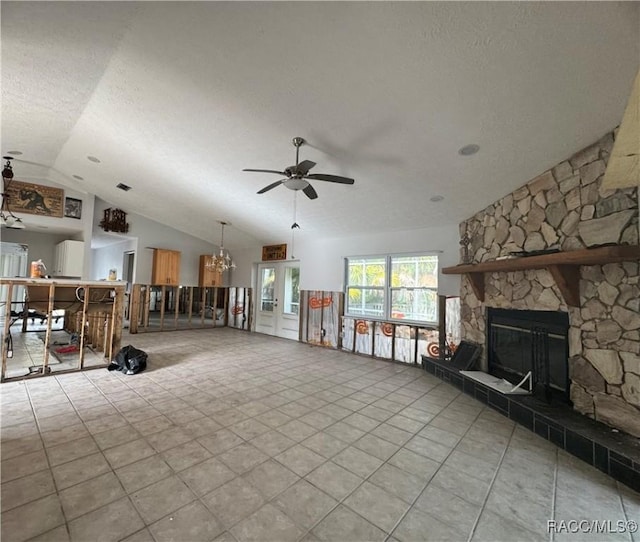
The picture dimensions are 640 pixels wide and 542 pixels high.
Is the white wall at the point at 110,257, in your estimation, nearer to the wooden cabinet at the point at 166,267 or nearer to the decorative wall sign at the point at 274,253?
the wooden cabinet at the point at 166,267

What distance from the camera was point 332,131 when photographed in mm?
→ 3221

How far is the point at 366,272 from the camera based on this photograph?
634cm

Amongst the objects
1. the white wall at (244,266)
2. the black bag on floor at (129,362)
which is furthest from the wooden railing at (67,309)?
the white wall at (244,266)

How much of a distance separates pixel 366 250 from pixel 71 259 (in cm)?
724

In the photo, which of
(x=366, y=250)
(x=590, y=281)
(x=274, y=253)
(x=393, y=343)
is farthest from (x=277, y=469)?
(x=274, y=253)

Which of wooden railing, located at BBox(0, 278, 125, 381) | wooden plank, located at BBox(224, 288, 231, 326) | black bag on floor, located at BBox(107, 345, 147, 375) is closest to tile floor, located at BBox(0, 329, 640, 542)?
black bag on floor, located at BBox(107, 345, 147, 375)

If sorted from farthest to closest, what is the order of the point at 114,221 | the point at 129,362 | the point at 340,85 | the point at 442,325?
1. the point at 114,221
2. the point at 442,325
3. the point at 129,362
4. the point at 340,85

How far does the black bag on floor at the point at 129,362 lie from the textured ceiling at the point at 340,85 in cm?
330

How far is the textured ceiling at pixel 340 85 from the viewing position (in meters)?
2.01

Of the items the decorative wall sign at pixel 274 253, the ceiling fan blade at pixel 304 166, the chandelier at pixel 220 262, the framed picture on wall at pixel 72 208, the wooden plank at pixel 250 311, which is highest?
the framed picture on wall at pixel 72 208

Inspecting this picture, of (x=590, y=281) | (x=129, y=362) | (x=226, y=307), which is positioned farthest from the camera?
(x=226, y=307)

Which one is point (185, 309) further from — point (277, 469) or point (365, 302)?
point (277, 469)

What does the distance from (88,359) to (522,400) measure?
263 inches

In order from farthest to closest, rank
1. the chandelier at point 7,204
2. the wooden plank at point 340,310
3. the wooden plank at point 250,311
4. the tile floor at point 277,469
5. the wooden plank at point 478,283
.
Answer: the wooden plank at point 250,311
the wooden plank at point 340,310
the chandelier at point 7,204
the wooden plank at point 478,283
the tile floor at point 277,469
